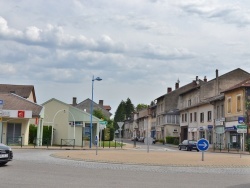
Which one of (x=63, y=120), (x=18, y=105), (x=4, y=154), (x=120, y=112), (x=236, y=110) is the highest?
(x=120, y=112)

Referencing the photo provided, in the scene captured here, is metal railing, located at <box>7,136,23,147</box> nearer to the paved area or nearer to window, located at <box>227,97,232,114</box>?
the paved area

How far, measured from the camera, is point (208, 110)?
213 feet

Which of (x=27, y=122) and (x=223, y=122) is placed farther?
(x=223, y=122)

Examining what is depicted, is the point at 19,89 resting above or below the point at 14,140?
above

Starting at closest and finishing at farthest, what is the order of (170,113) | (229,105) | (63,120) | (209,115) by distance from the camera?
1. (63,120)
2. (229,105)
3. (209,115)
4. (170,113)

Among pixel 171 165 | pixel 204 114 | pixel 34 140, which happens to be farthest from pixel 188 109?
pixel 171 165

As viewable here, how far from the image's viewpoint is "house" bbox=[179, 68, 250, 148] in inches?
2386

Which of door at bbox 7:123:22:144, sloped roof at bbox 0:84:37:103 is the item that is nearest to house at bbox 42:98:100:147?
door at bbox 7:123:22:144

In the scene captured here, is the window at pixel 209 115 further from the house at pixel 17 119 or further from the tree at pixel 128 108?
the tree at pixel 128 108

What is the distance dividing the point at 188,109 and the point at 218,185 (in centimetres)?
6294

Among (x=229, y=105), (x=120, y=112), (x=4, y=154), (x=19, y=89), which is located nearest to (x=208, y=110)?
(x=229, y=105)

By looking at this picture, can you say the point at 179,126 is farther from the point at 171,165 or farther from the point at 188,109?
the point at 171,165

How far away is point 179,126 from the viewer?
9012cm

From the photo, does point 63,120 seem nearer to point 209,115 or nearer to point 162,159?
point 209,115
